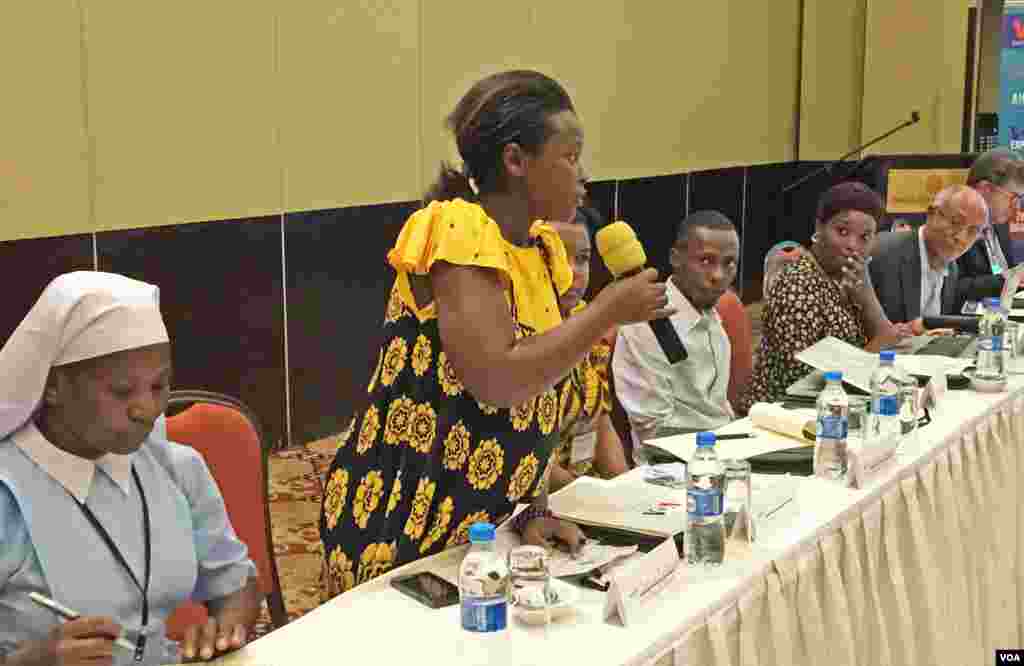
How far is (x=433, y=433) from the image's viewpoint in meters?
1.88

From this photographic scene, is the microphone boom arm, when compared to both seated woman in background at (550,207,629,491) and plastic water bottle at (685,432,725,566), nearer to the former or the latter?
seated woman in background at (550,207,629,491)

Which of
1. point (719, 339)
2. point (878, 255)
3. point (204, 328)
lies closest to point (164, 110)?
point (204, 328)

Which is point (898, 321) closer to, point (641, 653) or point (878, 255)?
point (878, 255)

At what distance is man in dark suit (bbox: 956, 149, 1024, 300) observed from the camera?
4.73m

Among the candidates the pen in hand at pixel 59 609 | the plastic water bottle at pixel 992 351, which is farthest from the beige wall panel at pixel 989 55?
the pen in hand at pixel 59 609

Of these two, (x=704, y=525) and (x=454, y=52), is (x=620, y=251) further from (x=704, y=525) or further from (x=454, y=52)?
(x=454, y=52)

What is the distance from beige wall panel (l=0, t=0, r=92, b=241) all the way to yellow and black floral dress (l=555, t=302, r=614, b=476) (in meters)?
2.30

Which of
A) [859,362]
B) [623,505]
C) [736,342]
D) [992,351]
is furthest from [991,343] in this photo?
[623,505]

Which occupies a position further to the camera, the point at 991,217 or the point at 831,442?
the point at 991,217

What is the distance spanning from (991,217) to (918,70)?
12.8ft

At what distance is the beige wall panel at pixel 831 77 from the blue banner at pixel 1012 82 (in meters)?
0.95

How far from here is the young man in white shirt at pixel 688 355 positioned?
3.13 m

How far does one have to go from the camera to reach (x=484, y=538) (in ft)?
5.33

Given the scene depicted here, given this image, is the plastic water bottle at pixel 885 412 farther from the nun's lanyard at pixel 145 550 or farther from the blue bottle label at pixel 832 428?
the nun's lanyard at pixel 145 550
